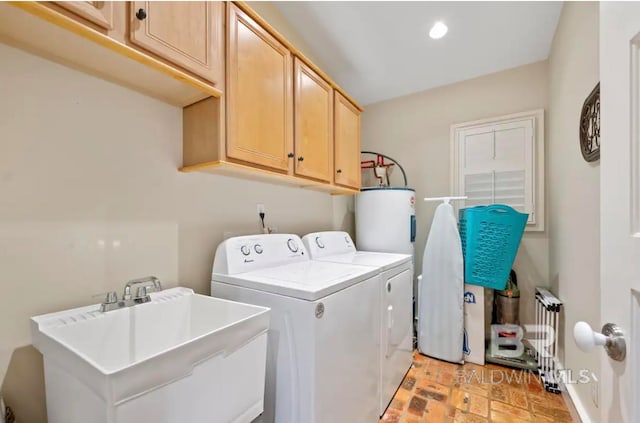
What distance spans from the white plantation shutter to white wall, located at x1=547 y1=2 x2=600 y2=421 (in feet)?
0.66

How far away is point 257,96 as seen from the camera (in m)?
1.44

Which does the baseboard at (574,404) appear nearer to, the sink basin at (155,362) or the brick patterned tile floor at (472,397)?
the brick patterned tile floor at (472,397)

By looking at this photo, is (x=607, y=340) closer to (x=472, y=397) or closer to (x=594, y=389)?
(x=594, y=389)

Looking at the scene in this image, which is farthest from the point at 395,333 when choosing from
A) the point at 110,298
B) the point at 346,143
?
the point at 110,298

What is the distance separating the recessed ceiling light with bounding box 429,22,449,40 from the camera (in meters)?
2.12

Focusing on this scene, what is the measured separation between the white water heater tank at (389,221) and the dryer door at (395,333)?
446mm

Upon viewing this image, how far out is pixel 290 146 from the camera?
1683 mm

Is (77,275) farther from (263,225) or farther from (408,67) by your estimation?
(408,67)

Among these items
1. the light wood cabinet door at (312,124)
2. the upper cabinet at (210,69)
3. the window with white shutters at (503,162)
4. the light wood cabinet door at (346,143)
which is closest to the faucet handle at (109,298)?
the upper cabinet at (210,69)

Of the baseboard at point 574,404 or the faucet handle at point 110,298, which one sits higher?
the faucet handle at point 110,298

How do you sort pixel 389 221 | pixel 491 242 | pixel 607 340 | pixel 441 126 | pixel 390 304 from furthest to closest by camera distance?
1. pixel 441 126
2. pixel 389 221
3. pixel 491 242
4. pixel 390 304
5. pixel 607 340

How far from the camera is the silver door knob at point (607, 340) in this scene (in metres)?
0.55

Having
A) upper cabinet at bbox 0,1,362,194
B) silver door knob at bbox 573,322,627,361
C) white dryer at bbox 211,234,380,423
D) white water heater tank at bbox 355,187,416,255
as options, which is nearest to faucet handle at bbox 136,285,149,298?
white dryer at bbox 211,234,380,423

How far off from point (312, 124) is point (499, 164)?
193cm
